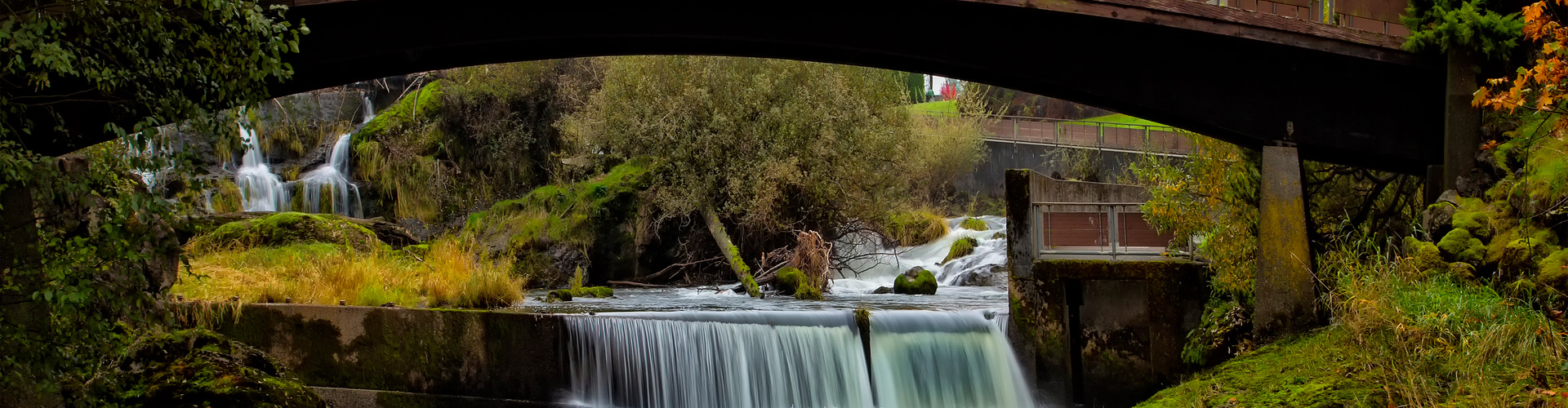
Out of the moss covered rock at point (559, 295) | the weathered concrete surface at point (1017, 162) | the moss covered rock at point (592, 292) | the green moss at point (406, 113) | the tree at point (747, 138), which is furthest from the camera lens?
the weathered concrete surface at point (1017, 162)

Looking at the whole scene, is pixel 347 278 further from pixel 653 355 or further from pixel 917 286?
pixel 917 286

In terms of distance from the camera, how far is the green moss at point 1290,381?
7664mm

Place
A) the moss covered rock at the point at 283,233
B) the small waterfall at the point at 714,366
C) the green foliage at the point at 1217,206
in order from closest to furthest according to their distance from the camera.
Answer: the green foliage at the point at 1217,206 < the small waterfall at the point at 714,366 < the moss covered rock at the point at 283,233

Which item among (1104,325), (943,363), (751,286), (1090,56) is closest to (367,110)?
(751,286)

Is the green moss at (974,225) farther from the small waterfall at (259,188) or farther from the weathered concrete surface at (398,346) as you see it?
the weathered concrete surface at (398,346)

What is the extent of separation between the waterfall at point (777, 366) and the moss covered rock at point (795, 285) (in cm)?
491

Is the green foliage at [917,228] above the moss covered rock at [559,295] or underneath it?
above

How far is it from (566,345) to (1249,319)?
25.1ft

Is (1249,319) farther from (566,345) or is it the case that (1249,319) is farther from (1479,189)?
(566,345)

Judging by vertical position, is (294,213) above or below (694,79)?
below

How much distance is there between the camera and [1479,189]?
9.28 meters

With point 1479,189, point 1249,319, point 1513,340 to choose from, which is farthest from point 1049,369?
point 1513,340

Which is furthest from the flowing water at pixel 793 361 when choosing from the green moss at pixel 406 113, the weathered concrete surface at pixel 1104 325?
the green moss at pixel 406 113

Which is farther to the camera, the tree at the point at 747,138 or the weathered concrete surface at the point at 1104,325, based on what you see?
the tree at the point at 747,138
